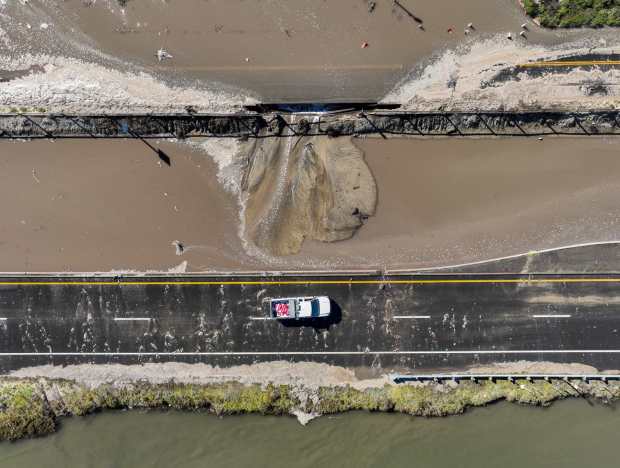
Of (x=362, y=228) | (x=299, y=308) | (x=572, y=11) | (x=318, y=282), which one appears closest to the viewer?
(x=299, y=308)

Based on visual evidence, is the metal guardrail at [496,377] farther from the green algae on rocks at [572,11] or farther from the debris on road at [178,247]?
the green algae on rocks at [572,11]

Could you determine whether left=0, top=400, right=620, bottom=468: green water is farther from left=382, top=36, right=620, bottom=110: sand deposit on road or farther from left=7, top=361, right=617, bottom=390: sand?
left=382, top=36, right=620, bottom=110: sand deposit on road

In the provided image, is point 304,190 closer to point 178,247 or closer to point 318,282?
point 318,282

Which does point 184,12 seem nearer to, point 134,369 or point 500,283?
point 134,369

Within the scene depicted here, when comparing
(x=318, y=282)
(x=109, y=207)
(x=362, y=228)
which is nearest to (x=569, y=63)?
(x=362, y=228)

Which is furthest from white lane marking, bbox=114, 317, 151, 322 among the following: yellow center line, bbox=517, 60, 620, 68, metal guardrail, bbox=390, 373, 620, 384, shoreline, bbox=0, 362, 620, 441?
yellow center line, bbox=517, 60, 620, 68

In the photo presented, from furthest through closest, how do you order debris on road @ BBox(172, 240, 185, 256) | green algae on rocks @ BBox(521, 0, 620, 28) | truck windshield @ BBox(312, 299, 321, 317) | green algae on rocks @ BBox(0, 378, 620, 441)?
debris on road @ BBox(172, 240, 185, 256) → green algae on rocks @ BBox(0, 378, 620, 441) → green algae on rocks @ BBox(521, 0, 620, 28) → truck windshield @ BBox(312, 299, 321, 317)

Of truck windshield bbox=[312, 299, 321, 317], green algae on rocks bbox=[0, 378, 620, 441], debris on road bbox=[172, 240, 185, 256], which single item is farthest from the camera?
debris on road bbox=[172, 240, 185, 256]
